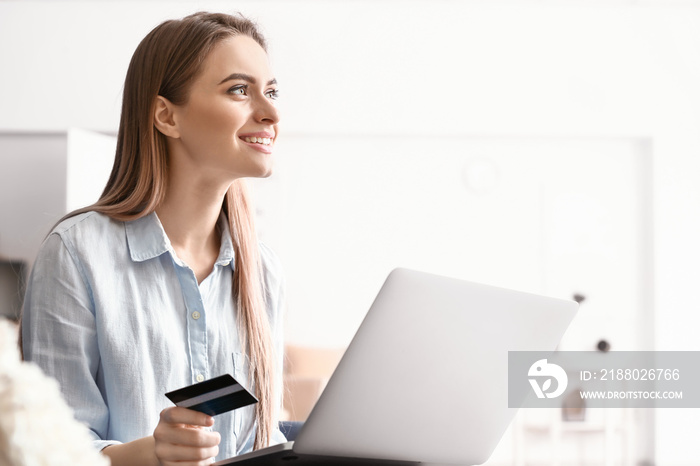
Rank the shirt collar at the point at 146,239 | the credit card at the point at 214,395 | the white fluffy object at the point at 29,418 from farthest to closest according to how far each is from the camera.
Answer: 1. the shirt collar at the point at 146,239
2. the credit card at the point at 214,395
3. the white fluffy object at the point at 29,418

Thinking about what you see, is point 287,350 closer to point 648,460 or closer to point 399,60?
point 399,60

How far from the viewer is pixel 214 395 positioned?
88 cm

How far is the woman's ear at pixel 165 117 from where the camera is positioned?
149 centimetres

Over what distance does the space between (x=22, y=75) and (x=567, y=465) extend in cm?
492

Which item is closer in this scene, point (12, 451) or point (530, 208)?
point (12, 451)

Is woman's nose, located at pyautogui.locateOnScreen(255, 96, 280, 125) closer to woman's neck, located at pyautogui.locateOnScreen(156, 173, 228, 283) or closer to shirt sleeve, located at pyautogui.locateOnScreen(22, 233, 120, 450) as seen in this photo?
woman's neck, located at pyautogui.locateOnScreen(156, 173, 228, 283)

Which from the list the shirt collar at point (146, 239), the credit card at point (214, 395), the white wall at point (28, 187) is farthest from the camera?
the white wall at point (28, 187)

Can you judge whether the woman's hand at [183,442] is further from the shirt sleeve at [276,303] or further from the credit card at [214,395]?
the shirt sleeve at [276,303]

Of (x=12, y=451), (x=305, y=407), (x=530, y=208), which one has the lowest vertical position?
(x=305, y=407)

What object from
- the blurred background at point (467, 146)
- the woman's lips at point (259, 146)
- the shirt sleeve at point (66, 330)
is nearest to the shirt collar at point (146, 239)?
the shirt sleeve at point (66, 330)

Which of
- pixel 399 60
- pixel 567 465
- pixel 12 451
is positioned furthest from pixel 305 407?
pixel 12 451

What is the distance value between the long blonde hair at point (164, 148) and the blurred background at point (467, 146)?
13.1 ft

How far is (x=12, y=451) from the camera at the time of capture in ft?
1.25

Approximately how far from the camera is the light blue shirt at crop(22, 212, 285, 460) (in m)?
1.30
